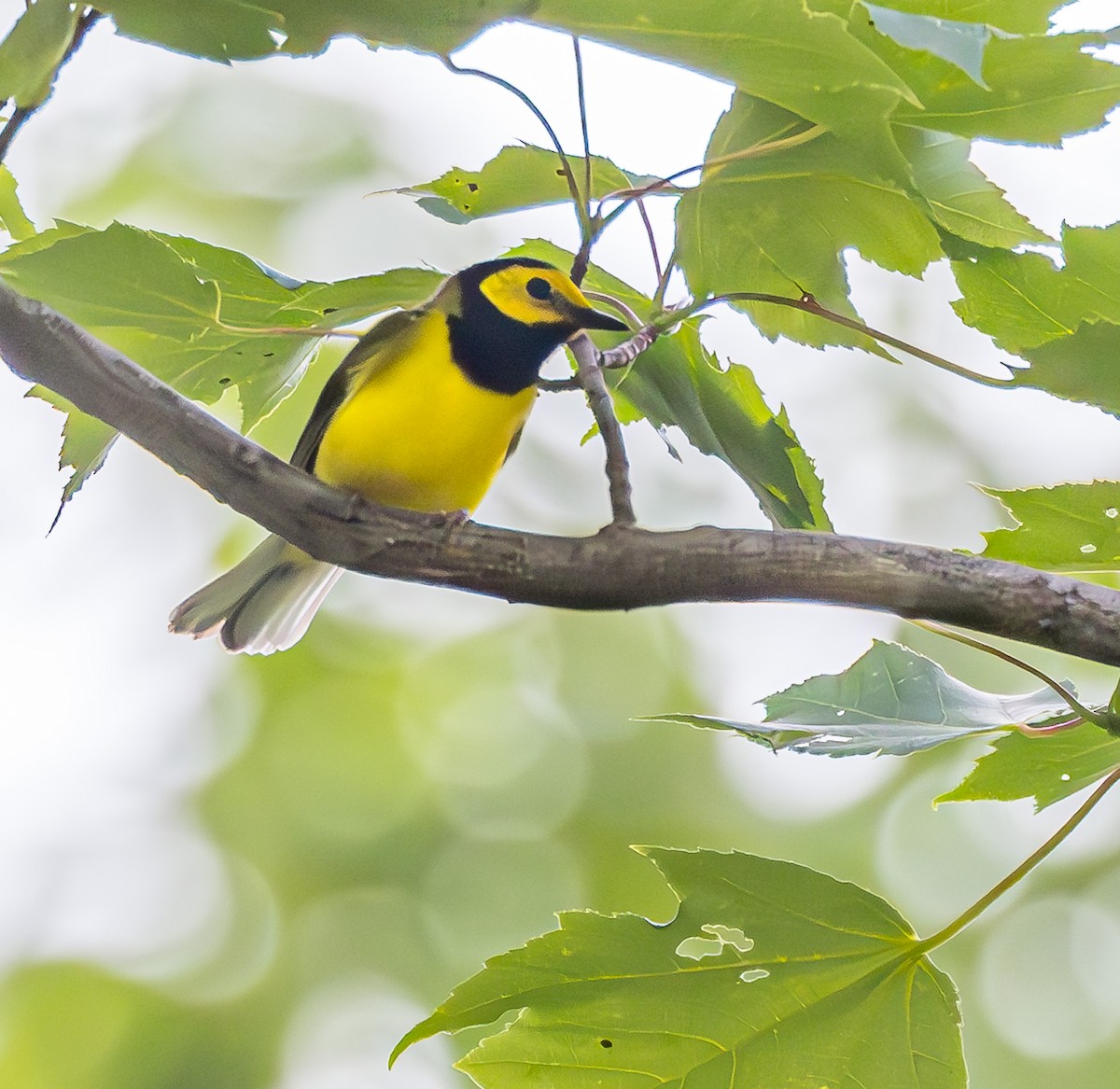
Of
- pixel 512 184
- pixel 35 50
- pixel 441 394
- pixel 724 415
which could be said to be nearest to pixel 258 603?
pixel 441 394

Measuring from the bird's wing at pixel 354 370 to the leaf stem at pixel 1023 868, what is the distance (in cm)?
153

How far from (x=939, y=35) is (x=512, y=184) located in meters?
0.76

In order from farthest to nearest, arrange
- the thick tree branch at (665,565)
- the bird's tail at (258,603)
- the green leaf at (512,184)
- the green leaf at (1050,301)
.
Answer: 1. the bird's tail at (258,603)
2. the green leaf at (512,184)
3. the green leaf at (1050,301)
4. the thick tree branch at (665,565)

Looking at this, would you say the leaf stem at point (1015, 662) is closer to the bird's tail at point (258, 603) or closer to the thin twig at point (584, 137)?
the thin twig at point (584, 137)

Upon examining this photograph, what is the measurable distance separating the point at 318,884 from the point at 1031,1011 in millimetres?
3363

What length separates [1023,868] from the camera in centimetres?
123

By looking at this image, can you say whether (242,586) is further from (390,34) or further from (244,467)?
(390,34)

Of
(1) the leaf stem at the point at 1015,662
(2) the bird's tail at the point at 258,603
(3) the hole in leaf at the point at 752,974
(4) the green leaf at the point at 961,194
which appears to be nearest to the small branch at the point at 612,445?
(1) the leaf stem at the point at 1015,662

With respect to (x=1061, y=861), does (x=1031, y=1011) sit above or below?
below

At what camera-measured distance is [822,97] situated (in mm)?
1052

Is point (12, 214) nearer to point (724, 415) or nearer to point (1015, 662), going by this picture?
point (724, 415)

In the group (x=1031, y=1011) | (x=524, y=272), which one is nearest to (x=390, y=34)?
(x=524, y=272)

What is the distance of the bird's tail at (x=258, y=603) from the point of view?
259 cm

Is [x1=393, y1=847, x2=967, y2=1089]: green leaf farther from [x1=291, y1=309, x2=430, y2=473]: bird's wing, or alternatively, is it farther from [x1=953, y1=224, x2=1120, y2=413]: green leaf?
[x1=291, y1=309, x2=430, y2=473]: bird's wing
